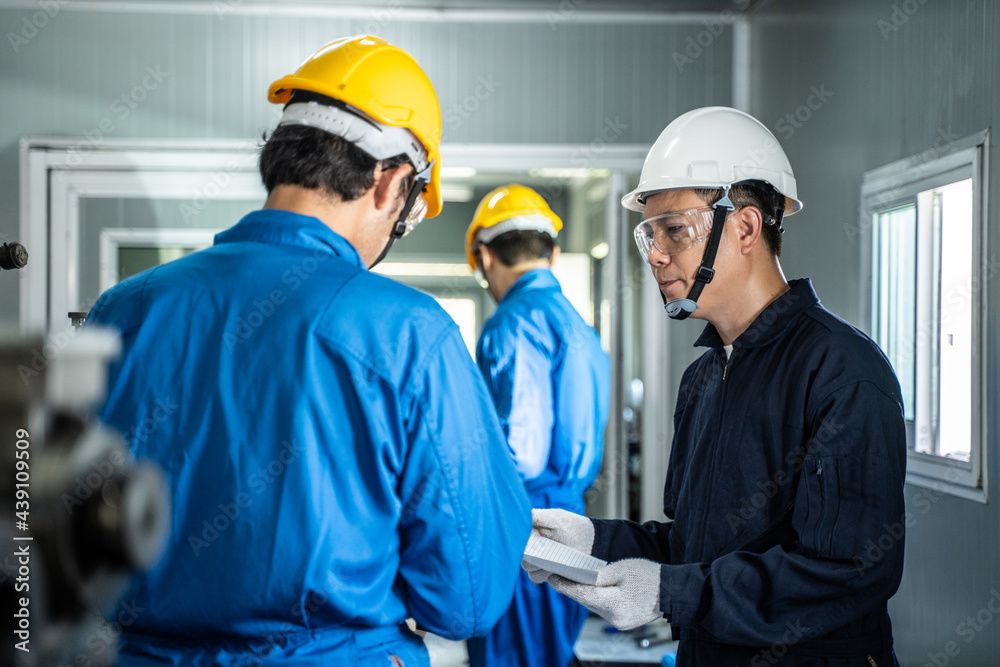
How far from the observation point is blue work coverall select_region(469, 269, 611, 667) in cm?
335

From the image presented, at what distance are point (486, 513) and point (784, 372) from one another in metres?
0.82

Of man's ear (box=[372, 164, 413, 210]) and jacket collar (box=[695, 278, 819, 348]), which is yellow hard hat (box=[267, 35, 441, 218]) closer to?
man's ear (box=[372, 164, 413, 210])

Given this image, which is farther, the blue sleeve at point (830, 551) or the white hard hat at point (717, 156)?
the white hard hat at point (717, 156)

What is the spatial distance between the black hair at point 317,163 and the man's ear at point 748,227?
36.9 inches

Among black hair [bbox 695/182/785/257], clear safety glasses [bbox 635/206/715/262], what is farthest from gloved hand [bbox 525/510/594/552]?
black hair [bbox 695/182/785/257]

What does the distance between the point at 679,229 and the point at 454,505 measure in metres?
1.02

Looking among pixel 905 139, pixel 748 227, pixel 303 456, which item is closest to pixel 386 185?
pixel 303 456

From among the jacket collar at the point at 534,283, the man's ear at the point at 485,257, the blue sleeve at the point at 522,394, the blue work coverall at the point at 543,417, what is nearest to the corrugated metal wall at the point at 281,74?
the man's ear at the point at 485,257

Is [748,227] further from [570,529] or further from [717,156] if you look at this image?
[570,529]

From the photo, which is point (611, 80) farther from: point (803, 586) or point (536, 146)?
point (803, 586)

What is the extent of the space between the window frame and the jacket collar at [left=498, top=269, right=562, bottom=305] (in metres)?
1.35

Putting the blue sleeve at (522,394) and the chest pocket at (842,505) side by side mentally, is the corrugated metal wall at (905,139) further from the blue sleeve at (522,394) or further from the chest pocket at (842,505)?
the blue sleeve at (522,394)

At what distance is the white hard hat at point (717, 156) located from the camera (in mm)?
1957

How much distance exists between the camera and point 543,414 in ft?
11.1
